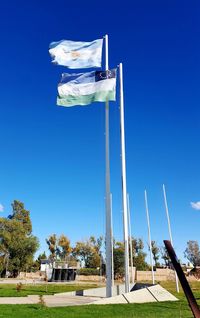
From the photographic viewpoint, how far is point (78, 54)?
1911cm

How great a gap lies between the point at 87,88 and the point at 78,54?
82.4 inches

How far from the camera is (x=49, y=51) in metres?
19.3

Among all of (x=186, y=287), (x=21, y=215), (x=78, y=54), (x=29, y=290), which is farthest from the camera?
(x=21, y=215)

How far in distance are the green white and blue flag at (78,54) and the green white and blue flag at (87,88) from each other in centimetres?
73

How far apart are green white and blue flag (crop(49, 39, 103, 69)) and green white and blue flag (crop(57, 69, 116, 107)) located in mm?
732

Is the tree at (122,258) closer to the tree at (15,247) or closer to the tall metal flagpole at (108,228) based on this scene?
the tree at (15,247)

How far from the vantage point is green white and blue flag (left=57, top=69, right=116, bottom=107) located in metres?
18.0

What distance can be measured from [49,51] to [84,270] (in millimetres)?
51056

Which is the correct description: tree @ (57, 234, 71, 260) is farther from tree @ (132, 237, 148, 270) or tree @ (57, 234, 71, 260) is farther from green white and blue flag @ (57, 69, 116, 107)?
green white and blue flag @ (57, 69, 116, 107)

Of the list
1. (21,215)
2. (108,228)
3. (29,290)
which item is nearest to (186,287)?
(108,228)

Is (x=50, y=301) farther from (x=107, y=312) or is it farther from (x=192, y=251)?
(x=192, y=251)

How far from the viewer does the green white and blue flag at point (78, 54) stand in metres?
18.9

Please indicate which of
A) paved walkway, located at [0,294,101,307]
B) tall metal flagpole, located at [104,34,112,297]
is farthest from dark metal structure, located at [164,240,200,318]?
tall metal flagpole, located at [104,34,112,297]

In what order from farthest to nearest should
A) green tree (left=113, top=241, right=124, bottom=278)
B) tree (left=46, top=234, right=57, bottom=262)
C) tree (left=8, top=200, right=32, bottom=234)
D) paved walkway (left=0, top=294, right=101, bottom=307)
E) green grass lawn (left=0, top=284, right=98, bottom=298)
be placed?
1. tree (left=46, top=234, right=57, bottom=262)
2. tree (left=8, top=200, right=32, bottom=234)
3. green tree (left=113, top=241, right=124, bottom=278)
4. green grass lawn (left=0, top=284, right=98, bottom=298)
5. paved walkway (left=0, top=294, right=101, bottom=307)
